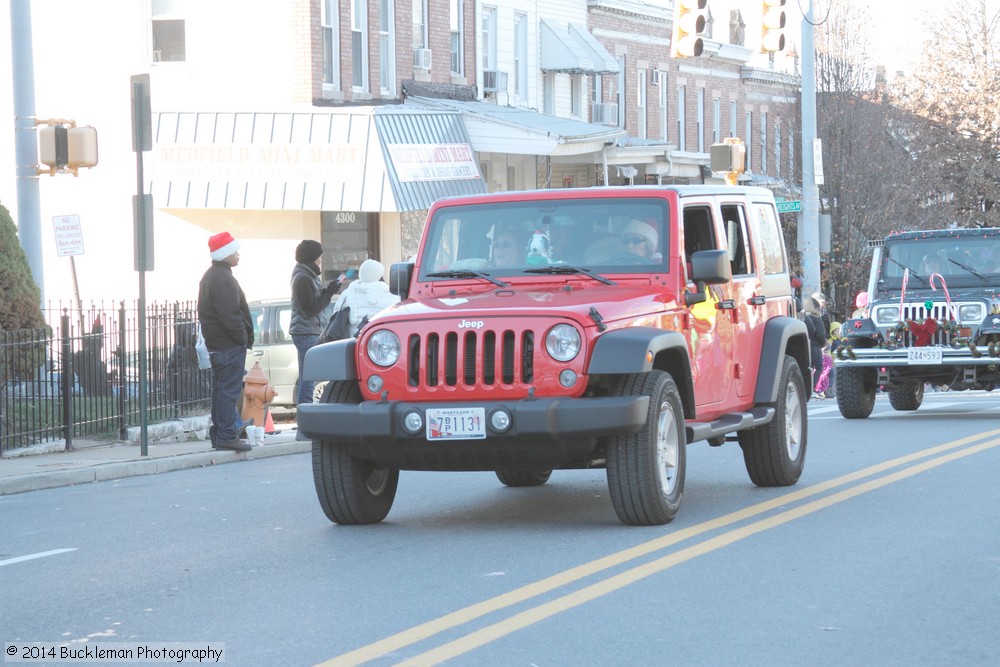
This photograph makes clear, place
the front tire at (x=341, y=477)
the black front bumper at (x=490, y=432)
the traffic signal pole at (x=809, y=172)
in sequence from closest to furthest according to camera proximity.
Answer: the black front bumper at (x=490, y=432), the front tire at (x=341, y=477), the traffic signal pole at (x=809, y=172)

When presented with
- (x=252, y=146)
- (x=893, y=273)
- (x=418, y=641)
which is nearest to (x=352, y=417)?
(x=418, y=641)

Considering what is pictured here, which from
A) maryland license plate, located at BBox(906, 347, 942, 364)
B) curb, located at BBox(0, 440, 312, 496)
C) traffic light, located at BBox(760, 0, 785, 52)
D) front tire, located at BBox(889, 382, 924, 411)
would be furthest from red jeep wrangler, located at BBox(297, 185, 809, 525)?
traffic light, located at BBox(760, 0, 785, 52)

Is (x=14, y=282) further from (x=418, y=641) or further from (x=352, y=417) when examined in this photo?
(x=418, y=641)

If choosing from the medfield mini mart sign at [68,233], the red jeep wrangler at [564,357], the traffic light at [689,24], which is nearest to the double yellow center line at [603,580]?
the red jeep wrangler at [564,357]

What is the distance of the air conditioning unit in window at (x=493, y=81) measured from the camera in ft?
112

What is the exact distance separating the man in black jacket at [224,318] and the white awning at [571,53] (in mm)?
21891

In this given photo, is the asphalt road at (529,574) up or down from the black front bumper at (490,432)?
down

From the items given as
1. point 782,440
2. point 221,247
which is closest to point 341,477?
point 782,440

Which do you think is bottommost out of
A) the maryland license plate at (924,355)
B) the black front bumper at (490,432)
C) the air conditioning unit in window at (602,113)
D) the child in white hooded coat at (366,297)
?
the maryland license plate at (924,355)

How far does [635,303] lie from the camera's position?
9.71 metres

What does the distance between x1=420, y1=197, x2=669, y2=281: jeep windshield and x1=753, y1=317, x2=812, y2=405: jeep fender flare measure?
59.5 inches

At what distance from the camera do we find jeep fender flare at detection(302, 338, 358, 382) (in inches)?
374

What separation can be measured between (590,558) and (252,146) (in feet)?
68.9

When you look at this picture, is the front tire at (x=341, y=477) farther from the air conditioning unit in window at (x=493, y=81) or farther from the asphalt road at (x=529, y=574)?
the air conditioning unit in window at (x=493, y=81)
